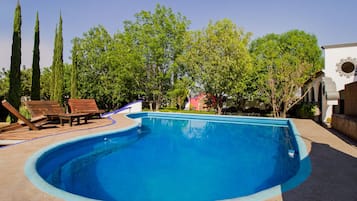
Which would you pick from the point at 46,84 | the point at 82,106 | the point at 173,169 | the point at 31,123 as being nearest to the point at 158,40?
the point at 82,106

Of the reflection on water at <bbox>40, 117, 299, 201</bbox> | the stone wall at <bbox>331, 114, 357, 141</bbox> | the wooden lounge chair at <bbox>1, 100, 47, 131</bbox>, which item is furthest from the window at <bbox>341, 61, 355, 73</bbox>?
the wooden lounge chair at <bbox>1, 100, 47, 131</bbox>

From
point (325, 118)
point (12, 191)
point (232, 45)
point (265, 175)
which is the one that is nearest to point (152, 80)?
point (232, 45)

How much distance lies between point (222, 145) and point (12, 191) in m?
6.73

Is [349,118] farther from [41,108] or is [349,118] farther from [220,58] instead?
[41,108]

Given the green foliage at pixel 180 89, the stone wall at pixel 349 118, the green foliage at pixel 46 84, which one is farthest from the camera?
the green foliage at pixel 46 84

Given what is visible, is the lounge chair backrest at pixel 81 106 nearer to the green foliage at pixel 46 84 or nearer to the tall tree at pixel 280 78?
the tall tree at pixel 280 78

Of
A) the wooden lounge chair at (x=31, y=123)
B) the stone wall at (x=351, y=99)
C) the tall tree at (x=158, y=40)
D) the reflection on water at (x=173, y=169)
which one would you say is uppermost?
the tall tree at (x=158, y=40)

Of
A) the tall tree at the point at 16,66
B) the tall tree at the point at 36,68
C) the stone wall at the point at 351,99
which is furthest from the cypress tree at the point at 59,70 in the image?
the stone wall at the point at 351,99

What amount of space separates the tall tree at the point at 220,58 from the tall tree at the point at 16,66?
11.4 m

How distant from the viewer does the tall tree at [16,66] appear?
42.9 feet

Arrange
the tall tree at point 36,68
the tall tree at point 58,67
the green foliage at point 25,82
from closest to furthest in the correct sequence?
the tall tree at point 36,68 < the tall tree at point 58,67 < the green foliage at point 25,82

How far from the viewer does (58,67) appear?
17266mm

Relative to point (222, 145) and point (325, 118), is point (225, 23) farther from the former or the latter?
point (222, 145)

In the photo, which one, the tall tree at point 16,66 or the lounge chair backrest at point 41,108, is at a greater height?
the tall tree at point 16,66
